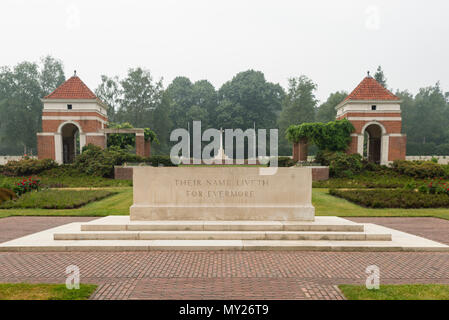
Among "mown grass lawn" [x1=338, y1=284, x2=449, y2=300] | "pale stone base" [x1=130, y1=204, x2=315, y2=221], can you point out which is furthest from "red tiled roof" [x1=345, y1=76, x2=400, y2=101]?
"mown grass lawn" [x1=338, y1=284, x2=449, y2=300]

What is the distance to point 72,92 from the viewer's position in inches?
1169

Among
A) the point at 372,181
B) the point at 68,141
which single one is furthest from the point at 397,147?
the point at 68,141

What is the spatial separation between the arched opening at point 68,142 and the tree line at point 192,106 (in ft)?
56.1

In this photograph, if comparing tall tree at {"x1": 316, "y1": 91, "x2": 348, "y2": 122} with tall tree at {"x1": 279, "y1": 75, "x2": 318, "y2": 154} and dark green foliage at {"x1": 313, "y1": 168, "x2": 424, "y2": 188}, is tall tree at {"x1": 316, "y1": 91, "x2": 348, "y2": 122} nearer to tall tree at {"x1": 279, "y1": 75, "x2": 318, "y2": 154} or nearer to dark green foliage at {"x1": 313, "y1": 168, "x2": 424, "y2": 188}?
tall tree at {"x1": 279, "y1": 75, "x2": 318, "y2": 154}

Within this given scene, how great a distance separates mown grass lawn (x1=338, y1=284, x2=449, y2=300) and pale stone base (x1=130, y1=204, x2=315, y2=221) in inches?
141

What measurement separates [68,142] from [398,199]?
35.0m

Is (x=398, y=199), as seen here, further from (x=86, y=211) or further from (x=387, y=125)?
(x=387, y=125)

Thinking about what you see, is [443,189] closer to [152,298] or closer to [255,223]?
[255,223]

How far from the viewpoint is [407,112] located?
61.3 meters

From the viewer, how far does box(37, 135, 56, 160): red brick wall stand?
28.8 m

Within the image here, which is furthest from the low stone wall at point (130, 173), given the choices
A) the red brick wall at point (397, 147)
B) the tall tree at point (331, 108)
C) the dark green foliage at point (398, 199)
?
the tall tree at point (331, 108)

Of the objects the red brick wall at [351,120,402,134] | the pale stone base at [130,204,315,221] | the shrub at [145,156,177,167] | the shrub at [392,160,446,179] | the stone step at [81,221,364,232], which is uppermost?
the red brick wall at [351,120,402,134]

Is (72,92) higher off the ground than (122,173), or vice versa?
(72,92)
